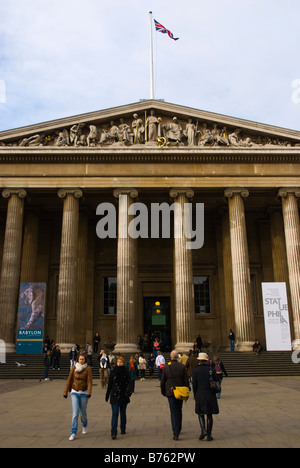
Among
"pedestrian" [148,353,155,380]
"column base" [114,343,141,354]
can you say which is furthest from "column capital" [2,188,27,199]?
"pedestrian" [148,353,155,380]

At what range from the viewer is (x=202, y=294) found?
32.4 metres

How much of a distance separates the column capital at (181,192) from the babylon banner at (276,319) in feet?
24.9

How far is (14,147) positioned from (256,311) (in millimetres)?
20829

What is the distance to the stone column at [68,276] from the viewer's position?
2428 centimetres

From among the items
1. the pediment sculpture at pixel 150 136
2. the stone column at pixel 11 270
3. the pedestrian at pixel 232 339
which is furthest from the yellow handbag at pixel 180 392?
the pediment sculpture at pixel 150 136

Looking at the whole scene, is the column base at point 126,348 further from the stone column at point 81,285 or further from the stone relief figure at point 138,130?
the stone relief figure at point 138,130

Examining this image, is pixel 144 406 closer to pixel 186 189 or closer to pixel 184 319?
pixel 184 319

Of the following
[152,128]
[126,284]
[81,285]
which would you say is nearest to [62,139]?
[152,128]

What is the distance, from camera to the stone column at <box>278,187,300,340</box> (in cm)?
2516

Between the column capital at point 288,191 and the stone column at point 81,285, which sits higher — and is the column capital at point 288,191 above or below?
above

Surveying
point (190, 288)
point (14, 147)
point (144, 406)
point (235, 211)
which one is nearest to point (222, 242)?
point (235, 211)

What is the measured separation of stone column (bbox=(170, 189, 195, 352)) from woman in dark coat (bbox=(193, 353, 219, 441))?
16.3m

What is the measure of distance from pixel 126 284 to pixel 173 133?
10338mm

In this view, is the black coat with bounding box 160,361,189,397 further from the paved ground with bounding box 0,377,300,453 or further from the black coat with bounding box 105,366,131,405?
the paved ground with bounding box 0,377,300,453
